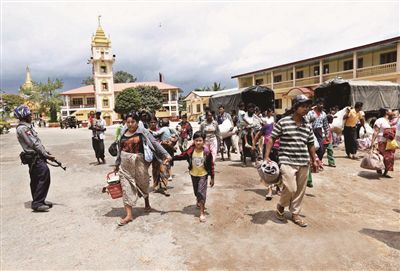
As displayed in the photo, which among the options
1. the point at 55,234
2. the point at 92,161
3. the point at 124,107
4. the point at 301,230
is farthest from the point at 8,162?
the point at 124,107

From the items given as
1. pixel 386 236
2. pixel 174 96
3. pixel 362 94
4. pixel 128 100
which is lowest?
pixel 386 236

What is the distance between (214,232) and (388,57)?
2481cm

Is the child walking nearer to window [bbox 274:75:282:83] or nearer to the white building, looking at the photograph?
window [bbox 274:75:282:83]

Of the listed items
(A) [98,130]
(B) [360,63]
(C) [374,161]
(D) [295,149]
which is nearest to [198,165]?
(D) [295,149]

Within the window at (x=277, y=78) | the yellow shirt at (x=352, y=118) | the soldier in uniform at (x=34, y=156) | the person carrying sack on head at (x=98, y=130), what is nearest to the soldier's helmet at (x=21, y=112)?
the soldier in uniform at (x=34, y=156)

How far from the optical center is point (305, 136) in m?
3.90

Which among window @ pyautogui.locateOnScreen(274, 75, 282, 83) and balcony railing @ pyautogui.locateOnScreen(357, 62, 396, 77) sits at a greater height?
window @ pyautogui.locateOnScreen(274, 75, 282, 83)

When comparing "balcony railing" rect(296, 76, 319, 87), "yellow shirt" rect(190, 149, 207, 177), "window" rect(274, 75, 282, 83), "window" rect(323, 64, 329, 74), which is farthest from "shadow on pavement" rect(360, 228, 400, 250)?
"window" rect(274, 75, 282, 83)

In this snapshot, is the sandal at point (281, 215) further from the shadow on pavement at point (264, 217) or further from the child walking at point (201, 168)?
the child walking at point (201, 168)

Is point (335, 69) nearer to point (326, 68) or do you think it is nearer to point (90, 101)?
point (326, 68)

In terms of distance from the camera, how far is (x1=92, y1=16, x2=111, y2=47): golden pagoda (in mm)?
45625

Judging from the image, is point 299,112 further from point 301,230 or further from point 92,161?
point 92,161

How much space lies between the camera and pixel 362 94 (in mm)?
14055

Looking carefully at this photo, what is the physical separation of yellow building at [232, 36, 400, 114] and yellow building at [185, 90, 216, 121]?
7803 mm
